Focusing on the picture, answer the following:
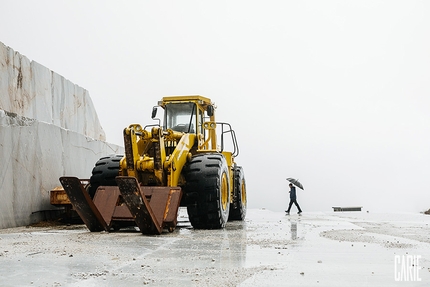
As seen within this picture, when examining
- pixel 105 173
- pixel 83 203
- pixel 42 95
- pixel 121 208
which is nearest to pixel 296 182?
pixel 42 95

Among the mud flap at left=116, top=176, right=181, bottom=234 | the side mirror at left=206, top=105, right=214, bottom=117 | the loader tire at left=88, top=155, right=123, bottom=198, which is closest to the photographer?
the mud flap at left=116, top=176, right=181, bottom=234

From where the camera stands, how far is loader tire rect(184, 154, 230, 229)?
945 centimetres

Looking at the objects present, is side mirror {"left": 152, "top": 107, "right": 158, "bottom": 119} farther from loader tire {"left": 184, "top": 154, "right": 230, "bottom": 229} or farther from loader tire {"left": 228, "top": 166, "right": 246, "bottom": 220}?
loader tire {"left": 228, "top": 166, "right": 246, "bottom": 220}

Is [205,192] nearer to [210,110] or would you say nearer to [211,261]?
[210,110]

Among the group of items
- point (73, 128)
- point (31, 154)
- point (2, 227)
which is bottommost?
point (2, 227)

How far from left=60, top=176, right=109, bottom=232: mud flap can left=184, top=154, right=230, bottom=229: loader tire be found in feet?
5.55

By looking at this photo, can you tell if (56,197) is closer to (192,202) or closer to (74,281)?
(192,202)

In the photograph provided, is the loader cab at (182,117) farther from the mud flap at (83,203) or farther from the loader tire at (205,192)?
the mud flap at (83,203)

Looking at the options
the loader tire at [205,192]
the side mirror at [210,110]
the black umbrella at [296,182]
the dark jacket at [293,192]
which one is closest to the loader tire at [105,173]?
the loader tire at [205,192]

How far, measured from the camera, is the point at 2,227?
1011 cm

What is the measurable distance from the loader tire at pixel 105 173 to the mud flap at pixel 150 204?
5.55 feet

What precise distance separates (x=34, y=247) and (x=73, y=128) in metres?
11.2

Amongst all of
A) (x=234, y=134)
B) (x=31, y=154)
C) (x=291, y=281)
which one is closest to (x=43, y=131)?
(x=31, y=154)

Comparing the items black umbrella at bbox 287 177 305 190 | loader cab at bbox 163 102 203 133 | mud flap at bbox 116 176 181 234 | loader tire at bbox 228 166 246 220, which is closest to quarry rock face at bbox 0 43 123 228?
loader cab at bbox 163 102 203 133
